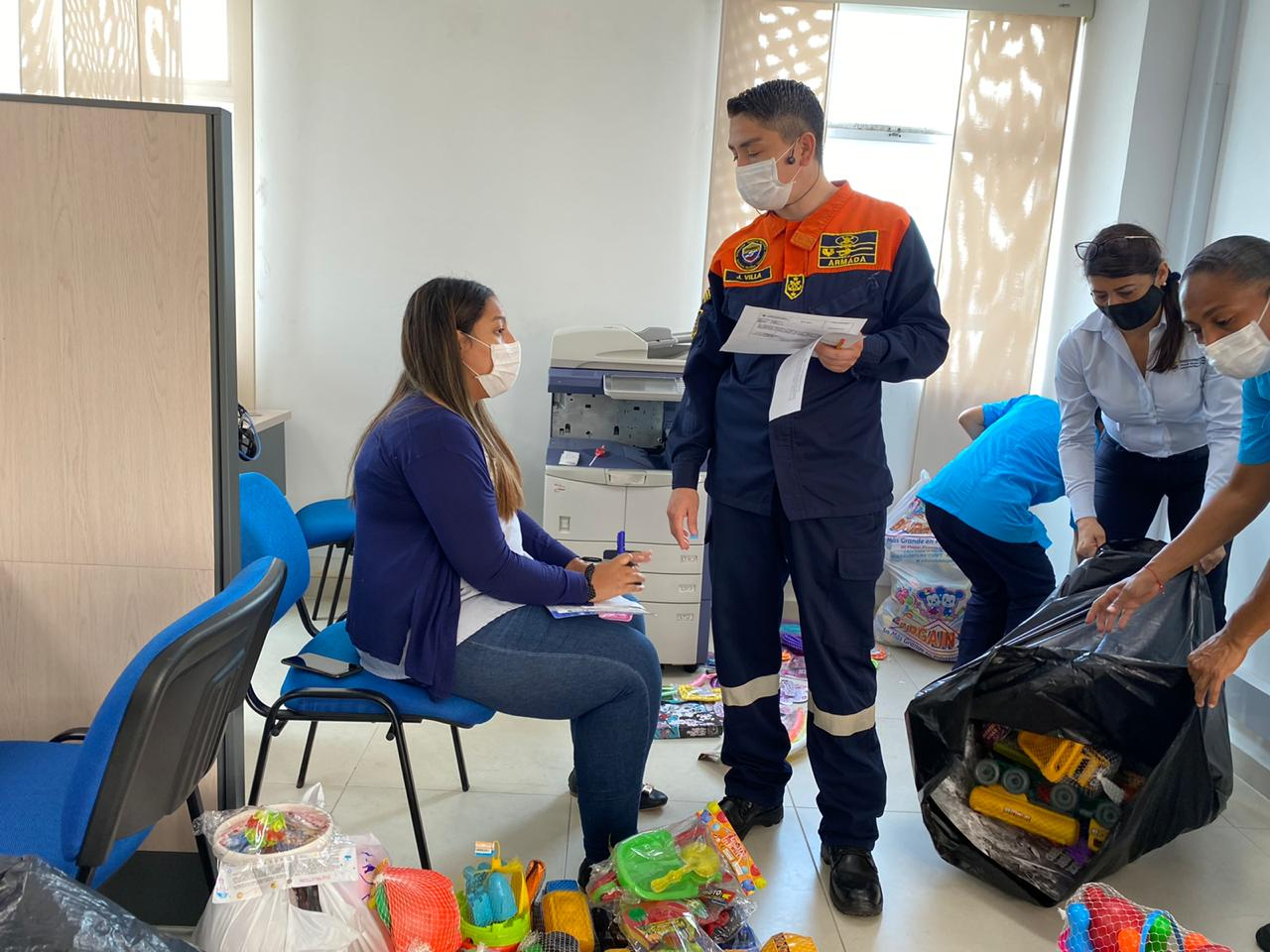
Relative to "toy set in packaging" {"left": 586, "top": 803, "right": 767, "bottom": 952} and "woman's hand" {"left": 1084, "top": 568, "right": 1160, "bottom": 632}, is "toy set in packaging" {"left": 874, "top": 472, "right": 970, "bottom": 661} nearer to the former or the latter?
"woman's hand" {"left": 1084, "top": 568, "right": 1160, "bottom": 632}

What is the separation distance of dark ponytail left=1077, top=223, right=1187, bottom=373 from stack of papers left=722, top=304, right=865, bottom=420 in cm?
71

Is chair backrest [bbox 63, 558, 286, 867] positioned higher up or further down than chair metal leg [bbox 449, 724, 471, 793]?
higher up

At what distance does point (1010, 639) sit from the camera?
1970mm

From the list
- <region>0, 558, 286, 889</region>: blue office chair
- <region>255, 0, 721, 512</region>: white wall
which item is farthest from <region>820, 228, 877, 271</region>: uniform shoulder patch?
<region>255, 0, 721, 512</region>: white wall

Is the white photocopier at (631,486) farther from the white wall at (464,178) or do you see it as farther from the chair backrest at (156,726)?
the chair backrest at (156,726)

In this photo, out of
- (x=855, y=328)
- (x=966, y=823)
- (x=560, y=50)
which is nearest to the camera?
(x=855, y=328)

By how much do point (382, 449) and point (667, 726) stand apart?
1.36 meters

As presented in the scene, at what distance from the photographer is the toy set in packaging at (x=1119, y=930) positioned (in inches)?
44.9

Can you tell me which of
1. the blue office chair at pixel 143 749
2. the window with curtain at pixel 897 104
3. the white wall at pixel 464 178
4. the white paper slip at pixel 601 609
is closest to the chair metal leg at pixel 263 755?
the blue office chair at pixel 143 749

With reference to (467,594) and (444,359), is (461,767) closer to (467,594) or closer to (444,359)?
(467,594)

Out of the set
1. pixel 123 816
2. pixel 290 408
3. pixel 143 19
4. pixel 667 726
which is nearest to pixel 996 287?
pixel 667 726

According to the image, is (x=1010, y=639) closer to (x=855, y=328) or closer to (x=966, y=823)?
(x=966, y=823)

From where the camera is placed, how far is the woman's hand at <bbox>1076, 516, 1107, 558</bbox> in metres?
2.22

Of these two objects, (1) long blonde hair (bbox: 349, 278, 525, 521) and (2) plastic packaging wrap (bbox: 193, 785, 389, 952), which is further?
(1) long blonde hair (bbox: 349, 278, 525, 521)
